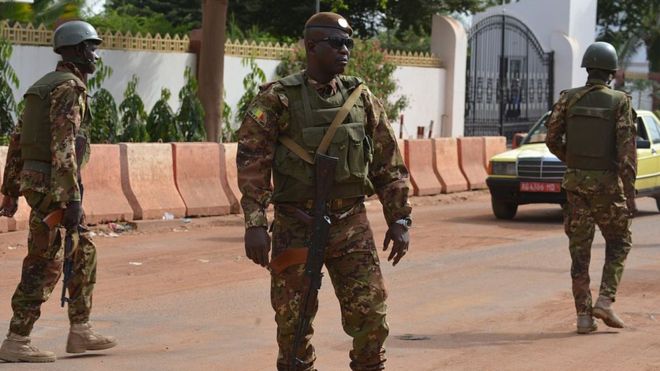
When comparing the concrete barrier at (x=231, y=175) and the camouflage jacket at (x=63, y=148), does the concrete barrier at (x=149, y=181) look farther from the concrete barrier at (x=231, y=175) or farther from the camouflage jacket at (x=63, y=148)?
the camouflage jacket at (x=63, y=148)

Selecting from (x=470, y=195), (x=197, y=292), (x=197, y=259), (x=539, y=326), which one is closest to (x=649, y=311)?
(x=539, y=326)

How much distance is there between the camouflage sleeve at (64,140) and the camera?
277 inches

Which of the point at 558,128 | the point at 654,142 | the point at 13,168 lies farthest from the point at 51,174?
the point at 654,142

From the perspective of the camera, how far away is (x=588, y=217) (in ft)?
A: 29.1

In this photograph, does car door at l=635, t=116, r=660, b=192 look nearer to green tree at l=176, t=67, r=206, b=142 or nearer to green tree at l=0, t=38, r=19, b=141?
green tree at l=176, t=67, r=206, b=142

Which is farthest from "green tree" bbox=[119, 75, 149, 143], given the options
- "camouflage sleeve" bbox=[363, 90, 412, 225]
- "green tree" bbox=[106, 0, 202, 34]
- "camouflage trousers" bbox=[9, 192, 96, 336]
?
"green tree" bbox=[106, 0, 202, 34]

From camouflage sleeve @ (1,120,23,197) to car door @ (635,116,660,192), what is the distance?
37.9 ft

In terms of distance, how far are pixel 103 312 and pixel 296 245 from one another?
4.00 metres

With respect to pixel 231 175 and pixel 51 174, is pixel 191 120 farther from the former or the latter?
pixel 51 174

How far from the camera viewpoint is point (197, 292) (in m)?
10.4

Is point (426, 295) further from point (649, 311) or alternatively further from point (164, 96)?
point (164, 96)

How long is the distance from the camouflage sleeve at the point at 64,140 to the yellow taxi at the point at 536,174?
34.5ft

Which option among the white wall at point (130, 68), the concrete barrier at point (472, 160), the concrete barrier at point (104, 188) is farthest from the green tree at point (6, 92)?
the concrete barrier at point (472, 160)

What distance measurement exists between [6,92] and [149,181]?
3.27 metres
